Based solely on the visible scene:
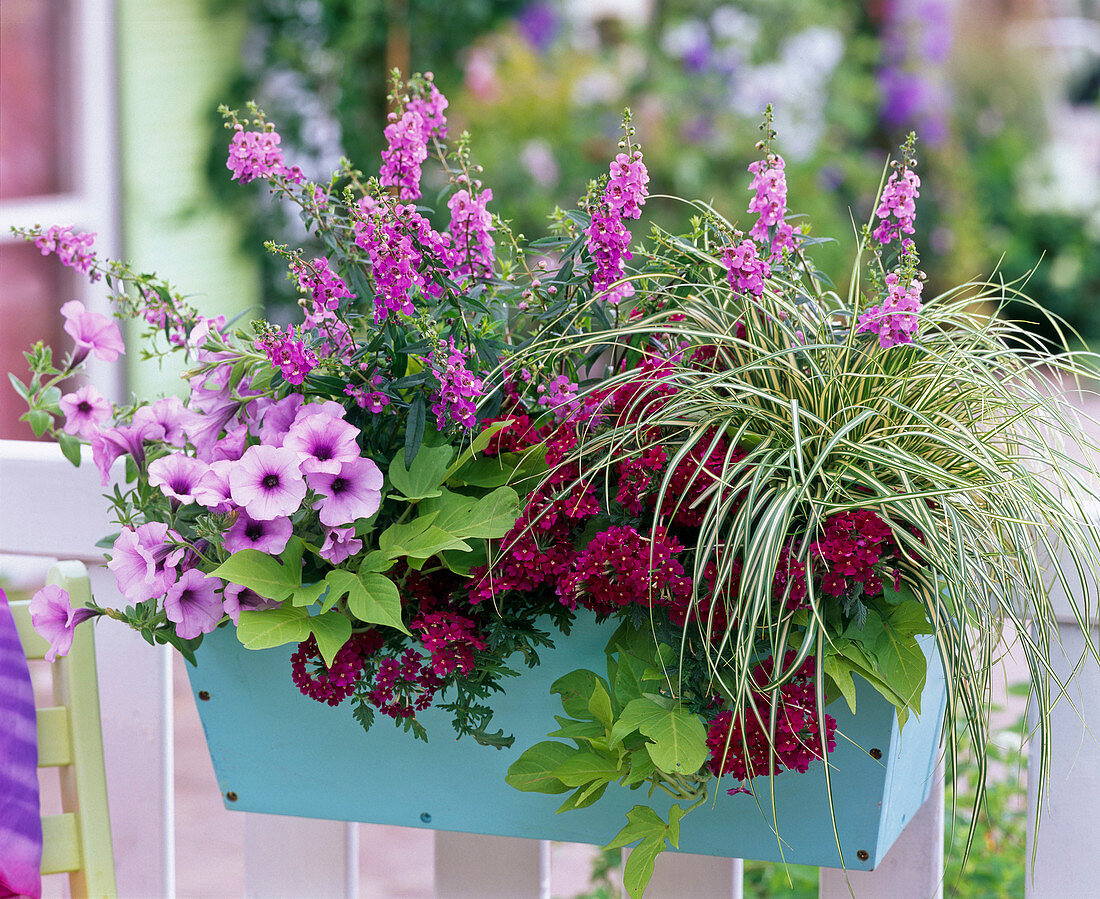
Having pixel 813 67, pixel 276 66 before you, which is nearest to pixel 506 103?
pixel 276 66

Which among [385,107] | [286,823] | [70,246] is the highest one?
[385,107]

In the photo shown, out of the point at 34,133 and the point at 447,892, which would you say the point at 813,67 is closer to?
the point at 34,133

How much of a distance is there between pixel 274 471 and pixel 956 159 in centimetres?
408

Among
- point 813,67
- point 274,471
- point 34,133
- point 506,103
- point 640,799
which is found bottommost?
point 640,799

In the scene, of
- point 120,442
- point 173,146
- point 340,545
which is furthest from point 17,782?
point 173,146

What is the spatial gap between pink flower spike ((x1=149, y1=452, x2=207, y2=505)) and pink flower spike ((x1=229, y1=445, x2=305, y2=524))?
55 millimetres

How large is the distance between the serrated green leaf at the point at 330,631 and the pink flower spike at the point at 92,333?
0.30 m

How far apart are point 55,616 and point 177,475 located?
17cm

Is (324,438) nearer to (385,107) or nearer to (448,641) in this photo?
(448,641)

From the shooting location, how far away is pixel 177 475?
0.80 metres

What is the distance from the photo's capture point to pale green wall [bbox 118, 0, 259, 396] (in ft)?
9.31

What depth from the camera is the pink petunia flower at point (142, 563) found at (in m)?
0.78

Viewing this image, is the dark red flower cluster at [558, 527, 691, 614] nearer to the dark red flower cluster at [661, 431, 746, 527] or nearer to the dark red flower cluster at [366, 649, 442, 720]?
the dark red flower cluster at [661, 431, 746, 527]

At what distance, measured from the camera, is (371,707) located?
879 millimetres
